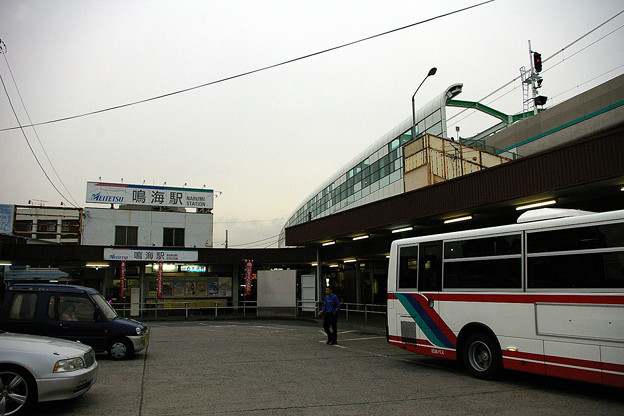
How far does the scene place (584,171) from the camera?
10125mm

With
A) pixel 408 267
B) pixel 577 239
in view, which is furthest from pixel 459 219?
pixel 577 239

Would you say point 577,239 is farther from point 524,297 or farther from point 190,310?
point 190,310

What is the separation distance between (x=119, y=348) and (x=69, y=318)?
137cm

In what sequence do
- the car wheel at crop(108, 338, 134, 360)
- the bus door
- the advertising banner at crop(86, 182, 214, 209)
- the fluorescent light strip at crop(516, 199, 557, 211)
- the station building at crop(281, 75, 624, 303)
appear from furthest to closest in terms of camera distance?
the advertising banner at crop(86, 182, 214, 209)
the fluorescent light strip at crop(516, 199, 557, 211)
the car wheel at crop(108, 338, 134, 360)
the station building at crop(281, 75, 624, 303)
the bus door

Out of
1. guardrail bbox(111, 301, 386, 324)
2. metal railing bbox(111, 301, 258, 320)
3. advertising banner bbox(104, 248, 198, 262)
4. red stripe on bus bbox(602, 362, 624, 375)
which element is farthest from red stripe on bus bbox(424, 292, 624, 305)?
advertising banner bbox(104, 248, 198, 262)

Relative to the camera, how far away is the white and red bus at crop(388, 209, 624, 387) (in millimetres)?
Answer: 7383

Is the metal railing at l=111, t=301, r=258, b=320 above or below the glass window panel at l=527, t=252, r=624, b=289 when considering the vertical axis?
below

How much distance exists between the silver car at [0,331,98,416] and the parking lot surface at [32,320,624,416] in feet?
1.83

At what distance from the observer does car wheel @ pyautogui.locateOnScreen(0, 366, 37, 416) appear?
242 inches

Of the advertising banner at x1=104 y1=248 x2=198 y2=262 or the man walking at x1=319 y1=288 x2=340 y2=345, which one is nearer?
the man walking at x1=319 y1=288 x2=340 y2=345

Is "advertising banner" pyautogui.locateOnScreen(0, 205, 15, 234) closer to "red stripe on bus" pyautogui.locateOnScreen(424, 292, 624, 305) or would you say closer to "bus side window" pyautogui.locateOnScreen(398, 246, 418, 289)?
"bus side window" pyautogui.locateOnScreen(398, 246, 418, 289)

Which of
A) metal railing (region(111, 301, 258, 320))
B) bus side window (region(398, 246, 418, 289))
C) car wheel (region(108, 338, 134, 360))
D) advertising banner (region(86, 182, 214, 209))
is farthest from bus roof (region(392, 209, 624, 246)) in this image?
advertising banner (region(86, 182, 214, 209))

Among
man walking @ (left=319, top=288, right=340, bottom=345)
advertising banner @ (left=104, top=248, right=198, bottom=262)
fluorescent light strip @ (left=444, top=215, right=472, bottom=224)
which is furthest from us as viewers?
advertising banner @ (left=104, top=248, right=198, bottom=262)

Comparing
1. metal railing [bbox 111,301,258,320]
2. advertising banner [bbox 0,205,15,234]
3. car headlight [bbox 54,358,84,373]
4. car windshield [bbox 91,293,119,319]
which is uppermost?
advertising banner [bbox 0,205,15,234]
